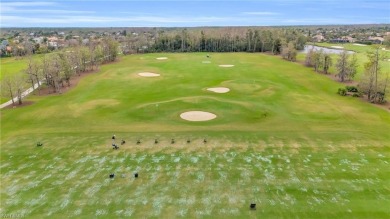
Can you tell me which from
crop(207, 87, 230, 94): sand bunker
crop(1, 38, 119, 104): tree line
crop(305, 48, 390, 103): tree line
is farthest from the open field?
crop(1, 38, 119, 104): tree line

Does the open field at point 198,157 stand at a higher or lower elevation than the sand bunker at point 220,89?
lower

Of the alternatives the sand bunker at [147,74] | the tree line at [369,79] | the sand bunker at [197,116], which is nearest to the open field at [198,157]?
the sand bunker at [197,116]

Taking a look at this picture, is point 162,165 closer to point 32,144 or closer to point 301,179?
point 301,179

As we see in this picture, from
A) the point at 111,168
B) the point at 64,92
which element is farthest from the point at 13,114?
the point at 111,168

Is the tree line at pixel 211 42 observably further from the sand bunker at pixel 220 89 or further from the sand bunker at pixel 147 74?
the sand bunker at pixel 220 89

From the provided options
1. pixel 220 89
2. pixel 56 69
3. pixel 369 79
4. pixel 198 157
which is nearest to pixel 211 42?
pixel 220 89

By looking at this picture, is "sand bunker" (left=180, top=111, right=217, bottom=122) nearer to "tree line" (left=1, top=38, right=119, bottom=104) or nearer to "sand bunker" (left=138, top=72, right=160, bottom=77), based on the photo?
"tree line" (left=1, top=38, right=119, bottom=104)
